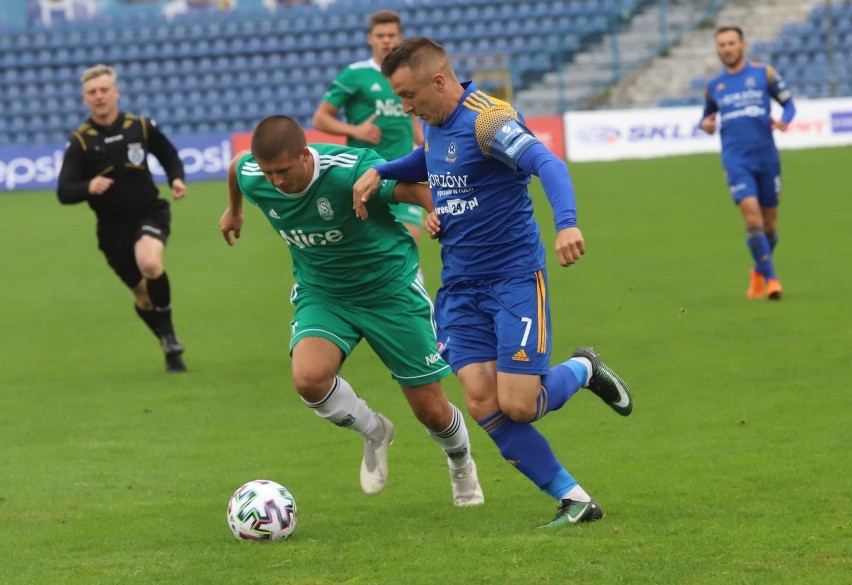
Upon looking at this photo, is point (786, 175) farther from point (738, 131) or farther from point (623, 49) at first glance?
point (623, 49)

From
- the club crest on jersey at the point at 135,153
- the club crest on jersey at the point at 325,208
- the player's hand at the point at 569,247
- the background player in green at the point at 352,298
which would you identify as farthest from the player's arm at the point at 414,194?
the club crest on jersey at the point at 135,153

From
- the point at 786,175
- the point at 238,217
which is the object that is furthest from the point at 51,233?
the point at 238,217

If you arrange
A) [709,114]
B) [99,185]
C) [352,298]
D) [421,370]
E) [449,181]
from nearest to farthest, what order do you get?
[449,181] → [421,370] → [352,298] → [99,185] → [709,114]

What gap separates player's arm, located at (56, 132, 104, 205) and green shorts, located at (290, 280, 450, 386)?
3795 millimetres

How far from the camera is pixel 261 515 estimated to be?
5.80 metres

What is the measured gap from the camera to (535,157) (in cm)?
543

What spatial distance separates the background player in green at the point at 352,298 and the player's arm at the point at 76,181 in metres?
3.50

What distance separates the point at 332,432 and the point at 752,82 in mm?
6419

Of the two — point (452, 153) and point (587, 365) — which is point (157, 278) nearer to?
point (587, 365)

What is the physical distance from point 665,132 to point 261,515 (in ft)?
75.7

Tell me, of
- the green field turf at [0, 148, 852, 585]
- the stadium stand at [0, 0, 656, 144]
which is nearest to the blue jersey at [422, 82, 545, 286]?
the green field turf at [0, 148, 852, 585]

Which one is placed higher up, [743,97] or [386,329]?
[386,329]

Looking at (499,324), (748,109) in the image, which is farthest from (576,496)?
(748,109)

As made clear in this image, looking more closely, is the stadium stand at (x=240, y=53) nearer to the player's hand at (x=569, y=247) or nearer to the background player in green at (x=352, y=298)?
the background player in green at (x=352, y=298)
